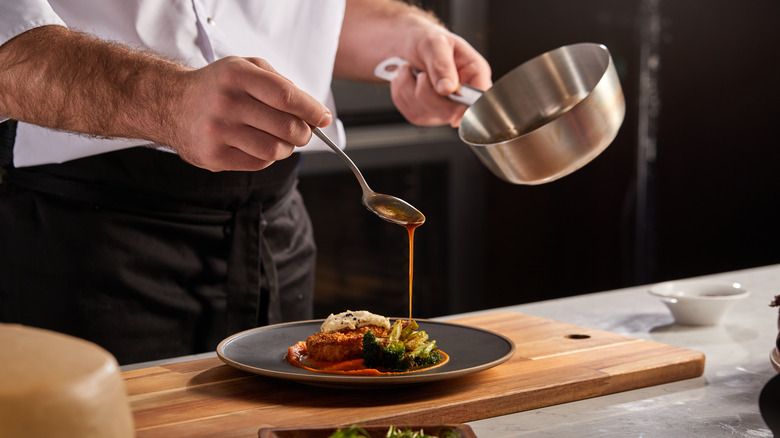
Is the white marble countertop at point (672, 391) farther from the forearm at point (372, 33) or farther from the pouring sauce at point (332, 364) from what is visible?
the forearm at point (372, 33)

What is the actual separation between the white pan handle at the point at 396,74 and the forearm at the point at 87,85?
0.65 metres

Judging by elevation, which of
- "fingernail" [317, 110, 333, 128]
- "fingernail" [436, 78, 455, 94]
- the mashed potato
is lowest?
the mashed potato

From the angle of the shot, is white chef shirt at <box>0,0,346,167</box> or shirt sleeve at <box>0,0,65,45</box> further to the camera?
white chef shirt at <box>0,0,346,167</box>

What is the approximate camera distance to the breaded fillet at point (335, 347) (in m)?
1.20

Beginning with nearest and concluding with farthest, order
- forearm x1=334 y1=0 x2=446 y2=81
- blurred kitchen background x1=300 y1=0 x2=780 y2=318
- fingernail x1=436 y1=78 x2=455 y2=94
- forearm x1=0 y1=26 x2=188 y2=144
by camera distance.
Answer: forearm x1=0 y1=26 x2=188 y2=144
fingernail x1=436 y1=78 x2=455 y2=94
forearm x1=334 y1=0 x2=446 y2=81
blurred kitchen background x1=300 y1=0 x2=780 y2=318

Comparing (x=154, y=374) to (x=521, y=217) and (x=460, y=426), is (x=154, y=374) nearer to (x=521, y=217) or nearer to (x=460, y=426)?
(x=460, y=426)

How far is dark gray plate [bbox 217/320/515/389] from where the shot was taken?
1068 mm

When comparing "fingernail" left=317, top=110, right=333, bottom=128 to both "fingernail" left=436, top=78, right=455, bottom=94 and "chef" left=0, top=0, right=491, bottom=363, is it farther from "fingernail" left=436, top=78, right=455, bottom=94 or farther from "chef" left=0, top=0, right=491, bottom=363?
"fingernail" left=436, top=78, right=455, bottom=94

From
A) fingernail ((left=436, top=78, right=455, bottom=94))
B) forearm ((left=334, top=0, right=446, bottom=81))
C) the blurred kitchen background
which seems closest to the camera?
fingernail ((left=436, top=78, right=455, bottom=94))

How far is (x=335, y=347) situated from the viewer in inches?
47.2

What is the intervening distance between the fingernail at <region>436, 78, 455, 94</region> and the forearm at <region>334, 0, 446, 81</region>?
0.53ft

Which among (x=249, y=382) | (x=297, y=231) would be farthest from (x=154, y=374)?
(x=297, y=231)

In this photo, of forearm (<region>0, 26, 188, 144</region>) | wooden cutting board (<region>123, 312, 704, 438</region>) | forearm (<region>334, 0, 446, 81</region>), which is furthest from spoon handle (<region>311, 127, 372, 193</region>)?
forearm (<region>334, 0, 446, 81</region>)

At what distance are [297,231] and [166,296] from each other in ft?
1.11
